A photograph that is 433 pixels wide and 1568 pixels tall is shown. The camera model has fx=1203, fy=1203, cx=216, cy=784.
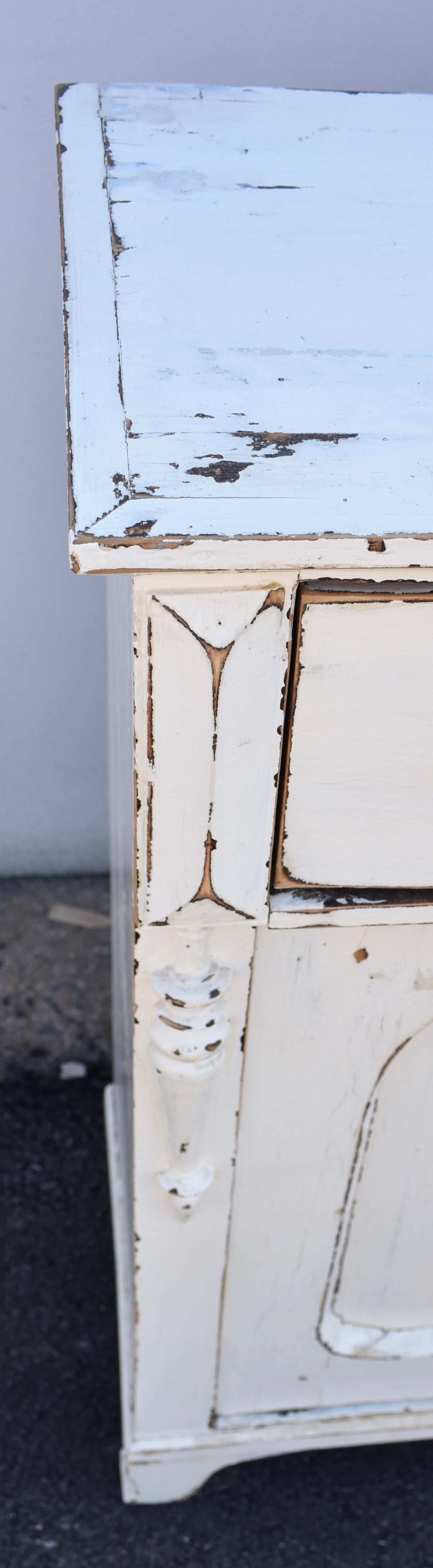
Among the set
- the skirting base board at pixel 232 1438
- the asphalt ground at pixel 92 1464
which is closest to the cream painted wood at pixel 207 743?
the skirting base board at pixel 232 1438

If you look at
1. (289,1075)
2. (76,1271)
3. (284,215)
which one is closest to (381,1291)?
(289,1075)

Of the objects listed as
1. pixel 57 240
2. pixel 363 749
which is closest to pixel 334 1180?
pixel 363 749

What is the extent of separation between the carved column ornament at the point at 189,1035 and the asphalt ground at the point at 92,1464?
0.53m

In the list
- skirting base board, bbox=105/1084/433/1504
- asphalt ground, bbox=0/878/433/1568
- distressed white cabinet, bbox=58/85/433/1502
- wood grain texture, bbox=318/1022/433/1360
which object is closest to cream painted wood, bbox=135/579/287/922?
distressed white cabinet, bbox=58/85/433/1502

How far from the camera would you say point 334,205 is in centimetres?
66

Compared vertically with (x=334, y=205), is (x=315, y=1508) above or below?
below

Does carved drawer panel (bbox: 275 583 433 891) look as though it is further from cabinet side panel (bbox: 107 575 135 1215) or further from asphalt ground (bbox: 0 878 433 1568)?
asphalt ground (bbox: 0 878 433 1568)

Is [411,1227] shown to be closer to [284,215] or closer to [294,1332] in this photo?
[294,1332]

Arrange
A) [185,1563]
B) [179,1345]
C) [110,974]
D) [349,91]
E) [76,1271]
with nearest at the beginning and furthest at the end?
[349,91], [179,1345], [185,1563], [76,1271], [110,974]

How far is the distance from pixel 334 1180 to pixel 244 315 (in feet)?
1.80

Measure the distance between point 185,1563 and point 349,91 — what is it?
44.7 inches

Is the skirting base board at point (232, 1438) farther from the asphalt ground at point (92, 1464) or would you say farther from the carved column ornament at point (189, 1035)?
the carved column ornament at point (189, 1035)

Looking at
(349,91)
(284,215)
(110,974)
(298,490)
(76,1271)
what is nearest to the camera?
(298,490)

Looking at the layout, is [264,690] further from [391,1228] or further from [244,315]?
[391,1228]
